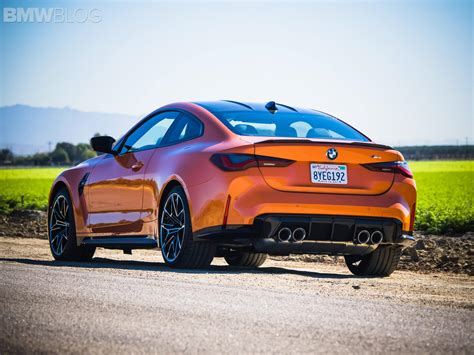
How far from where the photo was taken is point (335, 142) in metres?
9.02

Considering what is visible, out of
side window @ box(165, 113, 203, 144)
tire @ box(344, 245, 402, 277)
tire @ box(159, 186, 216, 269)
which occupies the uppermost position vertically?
side window @ box(165, 113, 203, 144)

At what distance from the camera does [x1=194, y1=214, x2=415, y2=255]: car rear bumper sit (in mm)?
8828

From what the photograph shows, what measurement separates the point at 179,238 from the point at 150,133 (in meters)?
1.62

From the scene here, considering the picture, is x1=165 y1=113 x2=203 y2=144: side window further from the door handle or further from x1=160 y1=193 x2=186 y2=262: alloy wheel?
x1=160 y1=193 x2=186 y2=262: alloy wheel

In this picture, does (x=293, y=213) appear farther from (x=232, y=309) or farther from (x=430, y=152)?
(x=430, y=152)

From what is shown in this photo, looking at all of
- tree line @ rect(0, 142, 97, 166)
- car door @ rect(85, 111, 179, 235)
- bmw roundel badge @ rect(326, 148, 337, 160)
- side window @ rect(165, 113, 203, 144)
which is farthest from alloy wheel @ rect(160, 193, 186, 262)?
tree line @ rect(0, 142, 97, 166)

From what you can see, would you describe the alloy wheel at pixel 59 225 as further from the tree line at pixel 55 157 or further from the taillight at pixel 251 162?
the tree line at pixel 55 157

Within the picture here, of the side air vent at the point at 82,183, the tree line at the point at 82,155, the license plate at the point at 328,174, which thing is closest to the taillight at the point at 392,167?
the license plate at the point at 328,174

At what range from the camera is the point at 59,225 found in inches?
465

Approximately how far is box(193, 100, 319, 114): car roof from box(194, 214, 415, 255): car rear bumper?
4.73 feet

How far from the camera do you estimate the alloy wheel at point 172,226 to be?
30.5 feet

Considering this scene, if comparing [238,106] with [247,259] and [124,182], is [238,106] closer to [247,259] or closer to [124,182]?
[124,182]

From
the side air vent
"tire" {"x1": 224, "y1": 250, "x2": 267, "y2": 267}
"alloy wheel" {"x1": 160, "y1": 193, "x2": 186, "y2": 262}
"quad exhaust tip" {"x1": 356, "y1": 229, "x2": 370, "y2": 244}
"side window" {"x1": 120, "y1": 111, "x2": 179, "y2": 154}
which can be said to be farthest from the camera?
"tire" {"x1": 224, "y1": 250, "x2": 267, "y2": 267}

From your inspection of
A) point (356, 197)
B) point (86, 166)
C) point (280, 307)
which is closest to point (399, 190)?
point (356, 197)
